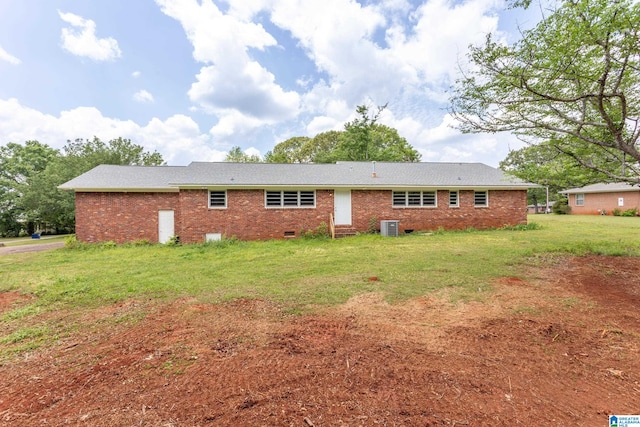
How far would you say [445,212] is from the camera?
14.3m

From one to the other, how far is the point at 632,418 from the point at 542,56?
5972 mm

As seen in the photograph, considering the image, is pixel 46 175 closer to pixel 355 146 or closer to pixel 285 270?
pixel 285 270

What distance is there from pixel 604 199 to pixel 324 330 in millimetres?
37671

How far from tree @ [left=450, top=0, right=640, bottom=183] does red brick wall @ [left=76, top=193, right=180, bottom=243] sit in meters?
13.2

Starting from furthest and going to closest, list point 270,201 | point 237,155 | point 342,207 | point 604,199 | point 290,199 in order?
point 237,155, point 604,199, point 342,207, point 290,199, point 270,201

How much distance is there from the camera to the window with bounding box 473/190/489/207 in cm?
1458

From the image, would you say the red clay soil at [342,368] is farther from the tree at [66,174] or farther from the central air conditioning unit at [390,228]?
the tree at [66,174]

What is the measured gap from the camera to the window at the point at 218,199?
498 inches

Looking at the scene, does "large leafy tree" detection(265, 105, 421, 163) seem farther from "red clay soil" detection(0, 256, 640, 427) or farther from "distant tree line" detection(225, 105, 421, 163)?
"red clay soil" detection(0, 256, 640, 427)

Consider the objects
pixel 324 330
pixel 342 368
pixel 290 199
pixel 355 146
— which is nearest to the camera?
pixel 342 368

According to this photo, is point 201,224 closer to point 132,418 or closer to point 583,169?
point 132,418

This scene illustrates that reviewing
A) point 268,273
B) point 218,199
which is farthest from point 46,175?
point 268,273

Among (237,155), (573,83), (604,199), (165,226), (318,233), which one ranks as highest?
(237,155)

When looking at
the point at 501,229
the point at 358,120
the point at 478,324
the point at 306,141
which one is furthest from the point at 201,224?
the point at 306,141
